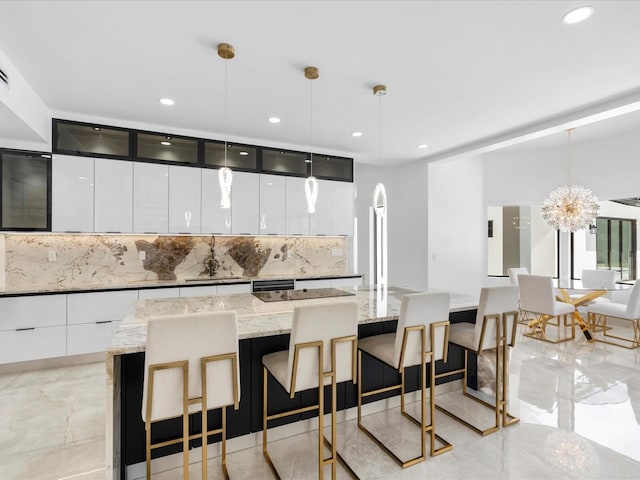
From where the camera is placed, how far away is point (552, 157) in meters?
5.70

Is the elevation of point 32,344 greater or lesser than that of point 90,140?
lesser

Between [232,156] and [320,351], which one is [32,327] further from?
[320,351]

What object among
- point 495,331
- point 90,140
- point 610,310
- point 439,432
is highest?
point 90,140

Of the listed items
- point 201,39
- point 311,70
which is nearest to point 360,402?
point 311,70

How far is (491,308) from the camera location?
2.34 metres

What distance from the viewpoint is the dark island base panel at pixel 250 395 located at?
1893 mm

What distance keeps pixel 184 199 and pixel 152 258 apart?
2.95 feet

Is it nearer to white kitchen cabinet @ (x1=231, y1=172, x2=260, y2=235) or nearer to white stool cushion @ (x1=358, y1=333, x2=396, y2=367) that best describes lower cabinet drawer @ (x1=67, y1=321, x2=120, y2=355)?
white kitchen cabinet @ (x1=231, y1=172, x2=260, y2=235)

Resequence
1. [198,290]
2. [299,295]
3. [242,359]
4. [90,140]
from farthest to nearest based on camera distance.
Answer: [198,290]
[90,140]
[299,295]
[242,359]

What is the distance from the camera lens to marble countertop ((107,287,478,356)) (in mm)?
1742

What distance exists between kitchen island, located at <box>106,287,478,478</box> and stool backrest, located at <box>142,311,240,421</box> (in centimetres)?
16

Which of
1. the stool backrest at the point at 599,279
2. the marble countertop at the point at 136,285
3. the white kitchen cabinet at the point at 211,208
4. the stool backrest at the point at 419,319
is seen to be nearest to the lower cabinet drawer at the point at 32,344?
the marble countertop at the point at 136,285

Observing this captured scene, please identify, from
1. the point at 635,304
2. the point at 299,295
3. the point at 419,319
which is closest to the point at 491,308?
the point at 419,319

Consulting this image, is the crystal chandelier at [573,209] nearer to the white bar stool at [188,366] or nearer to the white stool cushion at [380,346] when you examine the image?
the white stool cushion at [380,346]
